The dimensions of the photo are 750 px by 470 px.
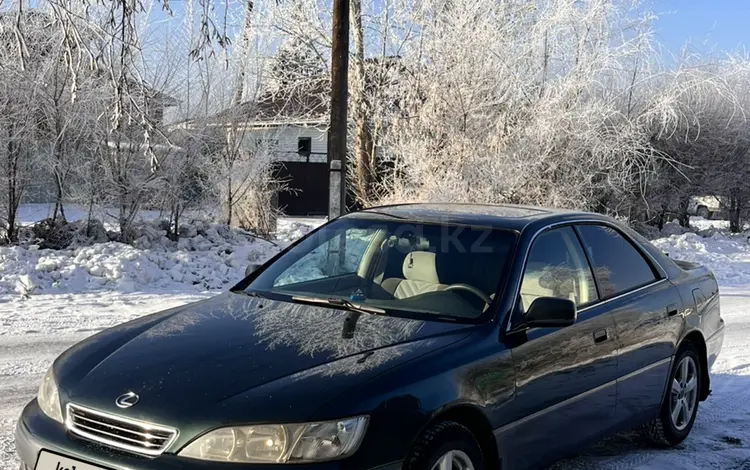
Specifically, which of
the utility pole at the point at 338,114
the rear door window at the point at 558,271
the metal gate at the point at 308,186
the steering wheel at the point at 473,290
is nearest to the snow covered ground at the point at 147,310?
the rear door window at the point at 558,271

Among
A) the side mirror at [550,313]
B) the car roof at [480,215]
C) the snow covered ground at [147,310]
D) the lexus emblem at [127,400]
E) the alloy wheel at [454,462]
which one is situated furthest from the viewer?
the snow covered ground at [147,310]

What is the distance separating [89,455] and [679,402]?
3.76 meters

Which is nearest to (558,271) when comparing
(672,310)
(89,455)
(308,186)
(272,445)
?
(672,310)

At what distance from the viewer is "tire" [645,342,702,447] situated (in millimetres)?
4820

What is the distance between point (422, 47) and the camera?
1534 centimetres

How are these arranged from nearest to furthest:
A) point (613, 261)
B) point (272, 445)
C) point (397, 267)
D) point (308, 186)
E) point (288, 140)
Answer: point (272, 445) → point (397, 267) → point (613, 261) → point (308, 186) → point (288, 140)

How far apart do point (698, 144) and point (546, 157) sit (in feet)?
22.1

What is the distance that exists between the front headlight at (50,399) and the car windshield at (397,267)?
4.20 ft

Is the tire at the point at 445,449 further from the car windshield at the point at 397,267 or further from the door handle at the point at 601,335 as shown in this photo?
the door handle at the point at 601,335

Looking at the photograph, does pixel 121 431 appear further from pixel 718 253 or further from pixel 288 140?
pixel 288 140

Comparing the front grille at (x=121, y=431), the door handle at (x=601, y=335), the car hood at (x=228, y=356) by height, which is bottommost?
the front grille at (x=121, y=431)

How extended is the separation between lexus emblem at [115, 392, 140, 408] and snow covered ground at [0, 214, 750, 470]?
1.53m

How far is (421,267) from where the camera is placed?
4219 mm

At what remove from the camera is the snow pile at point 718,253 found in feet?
46.9
